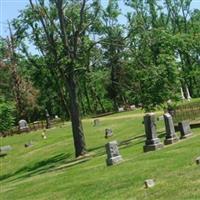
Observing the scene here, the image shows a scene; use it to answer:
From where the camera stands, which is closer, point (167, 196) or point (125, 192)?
point (167, 196)

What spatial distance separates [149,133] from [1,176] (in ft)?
35.2

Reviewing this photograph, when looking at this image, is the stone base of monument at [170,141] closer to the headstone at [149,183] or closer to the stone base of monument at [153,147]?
the stone base of monument at [153,147]

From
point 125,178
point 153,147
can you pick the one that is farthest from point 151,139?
point 125,178

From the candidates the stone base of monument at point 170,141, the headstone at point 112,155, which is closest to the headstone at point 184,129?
the stone base of monument at point 170,141

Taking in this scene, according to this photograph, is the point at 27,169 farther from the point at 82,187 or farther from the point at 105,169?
the point at 82,187

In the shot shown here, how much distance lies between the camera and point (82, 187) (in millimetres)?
15664

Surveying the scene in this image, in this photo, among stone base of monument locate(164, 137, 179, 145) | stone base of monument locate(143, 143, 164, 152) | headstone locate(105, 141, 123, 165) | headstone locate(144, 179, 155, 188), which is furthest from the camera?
stone base of monument locate(164, 137, 179, 145)

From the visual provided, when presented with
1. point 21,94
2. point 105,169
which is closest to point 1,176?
point 105,169

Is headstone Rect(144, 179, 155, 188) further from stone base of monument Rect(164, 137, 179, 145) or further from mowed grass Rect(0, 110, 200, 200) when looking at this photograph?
stone base of monument Rect(164, 137, 179, 145)

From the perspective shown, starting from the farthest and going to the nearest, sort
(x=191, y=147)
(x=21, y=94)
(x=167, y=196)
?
(x=21, y=94)
(x=191, y=147)
(x=167, y=196)

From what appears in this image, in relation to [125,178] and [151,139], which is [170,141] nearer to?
[151,139]

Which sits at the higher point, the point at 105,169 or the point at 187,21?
the point at 187,21

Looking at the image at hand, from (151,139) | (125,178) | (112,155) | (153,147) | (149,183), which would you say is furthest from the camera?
(151,139)

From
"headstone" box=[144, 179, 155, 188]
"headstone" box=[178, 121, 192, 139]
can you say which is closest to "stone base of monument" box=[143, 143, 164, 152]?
"headstone" box=[178, 121, 192, 139]
